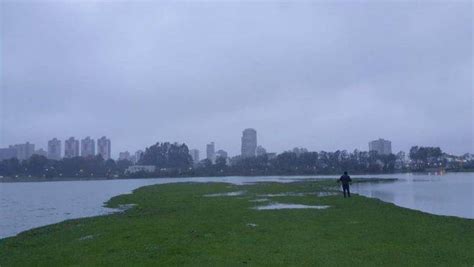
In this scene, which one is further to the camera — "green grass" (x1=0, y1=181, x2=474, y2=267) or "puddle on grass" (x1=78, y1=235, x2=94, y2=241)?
"puddle on grass" (x1=78, y1=235, x2=94, y2=241)

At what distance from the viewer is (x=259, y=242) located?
16938mm

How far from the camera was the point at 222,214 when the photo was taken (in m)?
28.4

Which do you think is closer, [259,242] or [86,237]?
[259,242]

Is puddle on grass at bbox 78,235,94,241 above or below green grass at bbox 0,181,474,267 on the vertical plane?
below

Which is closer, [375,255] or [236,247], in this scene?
[375,255]

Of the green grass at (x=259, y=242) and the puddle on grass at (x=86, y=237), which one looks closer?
the green grass at (x=259, y=242)

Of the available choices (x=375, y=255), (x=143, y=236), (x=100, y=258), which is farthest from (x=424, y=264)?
(x=143, y=236)

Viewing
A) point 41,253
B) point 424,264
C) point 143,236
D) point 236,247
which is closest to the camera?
point 424,264

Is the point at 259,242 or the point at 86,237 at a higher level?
the point at 259,242

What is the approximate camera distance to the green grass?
1385 centimetres

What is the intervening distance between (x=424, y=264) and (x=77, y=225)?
19.2m

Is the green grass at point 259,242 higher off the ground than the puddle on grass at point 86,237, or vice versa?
the green grass at point 259,242

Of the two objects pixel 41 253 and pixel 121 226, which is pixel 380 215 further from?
→ pixel 41 253

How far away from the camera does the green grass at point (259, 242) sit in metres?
13.9
